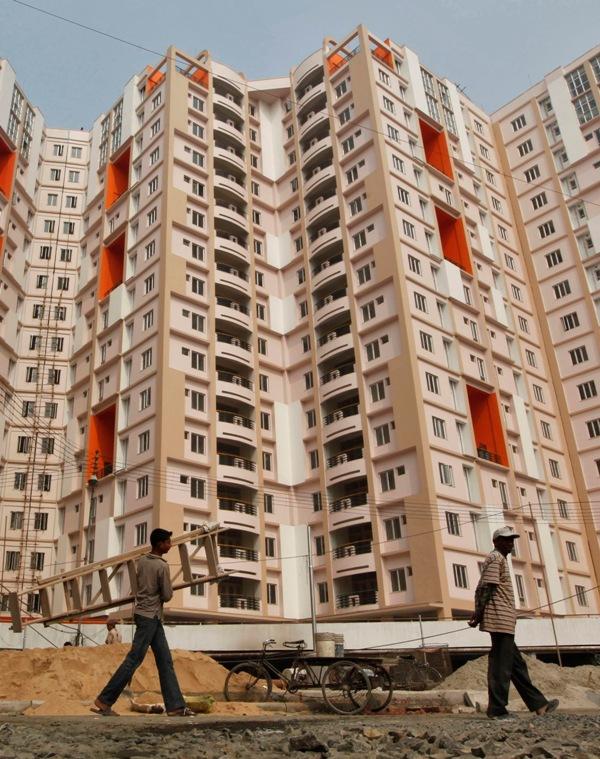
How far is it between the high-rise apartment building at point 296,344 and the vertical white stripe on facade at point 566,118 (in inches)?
20.4

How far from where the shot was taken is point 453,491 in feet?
143

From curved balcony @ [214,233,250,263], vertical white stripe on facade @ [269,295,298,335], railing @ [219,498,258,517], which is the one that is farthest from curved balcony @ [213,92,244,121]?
railing @ [219,498,258,517]

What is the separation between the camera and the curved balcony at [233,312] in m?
52.1

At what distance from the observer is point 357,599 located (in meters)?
43.7

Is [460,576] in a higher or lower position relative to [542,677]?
higher

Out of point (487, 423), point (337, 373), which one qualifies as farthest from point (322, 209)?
point (487, 423)

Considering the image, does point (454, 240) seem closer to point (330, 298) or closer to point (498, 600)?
point (330, 298)

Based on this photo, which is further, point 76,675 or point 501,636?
point 76,675

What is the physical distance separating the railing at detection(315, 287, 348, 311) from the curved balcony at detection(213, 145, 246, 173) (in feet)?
44.9

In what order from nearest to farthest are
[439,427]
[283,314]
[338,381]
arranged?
[439,427] < [338,381] < [283,314]

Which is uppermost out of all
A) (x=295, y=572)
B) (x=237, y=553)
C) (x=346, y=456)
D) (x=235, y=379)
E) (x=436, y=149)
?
(x=436, y=149)

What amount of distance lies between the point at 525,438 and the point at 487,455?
18.1ft

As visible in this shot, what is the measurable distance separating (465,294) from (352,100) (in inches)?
712

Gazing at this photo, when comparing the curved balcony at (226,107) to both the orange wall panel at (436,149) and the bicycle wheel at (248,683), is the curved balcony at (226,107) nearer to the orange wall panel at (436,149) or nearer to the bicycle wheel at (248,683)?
the orange wall panel at (436,149)
